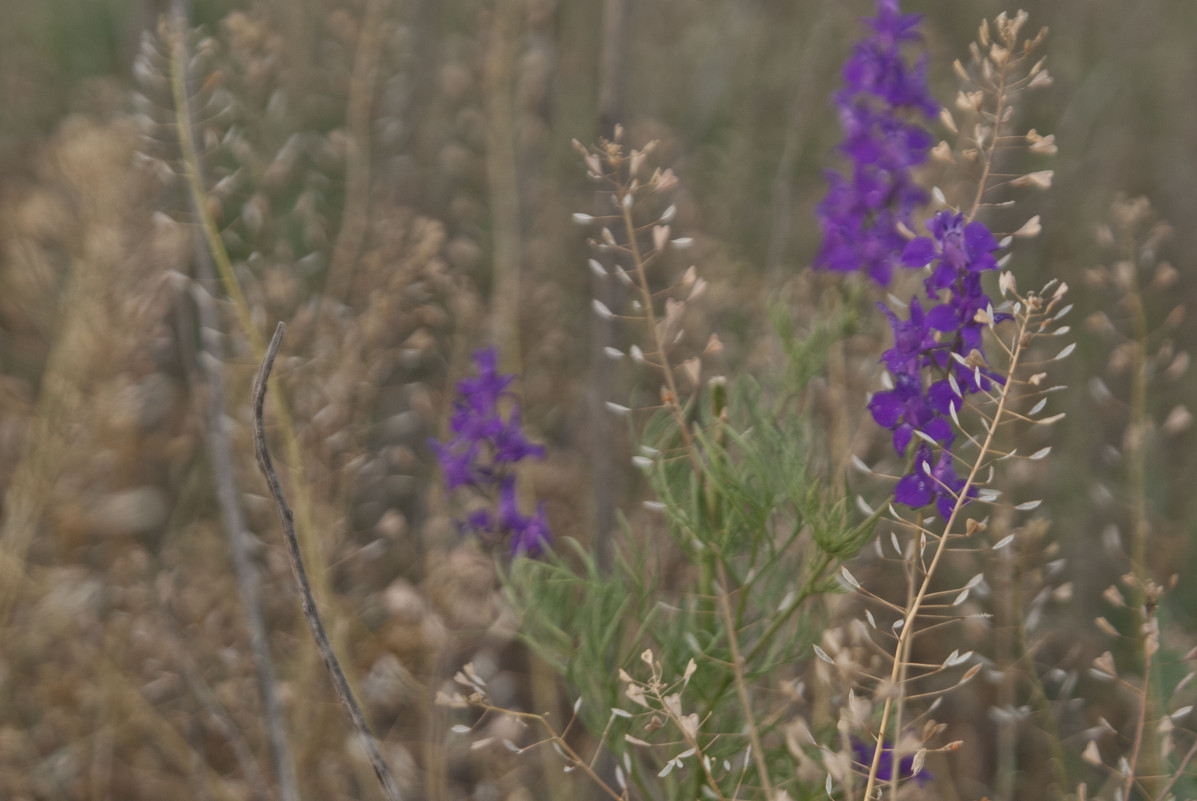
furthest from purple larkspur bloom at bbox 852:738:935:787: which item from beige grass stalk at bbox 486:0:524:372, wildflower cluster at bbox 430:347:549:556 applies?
beige grass stalk at bbox 486:0:524:372

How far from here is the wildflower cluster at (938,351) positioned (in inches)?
34.7

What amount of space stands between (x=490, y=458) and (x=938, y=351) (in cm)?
58

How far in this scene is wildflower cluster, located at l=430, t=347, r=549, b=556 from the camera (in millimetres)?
→ 1238

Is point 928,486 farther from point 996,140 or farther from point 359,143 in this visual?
point 359,143

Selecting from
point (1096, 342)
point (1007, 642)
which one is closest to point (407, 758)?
point (1007, 642)

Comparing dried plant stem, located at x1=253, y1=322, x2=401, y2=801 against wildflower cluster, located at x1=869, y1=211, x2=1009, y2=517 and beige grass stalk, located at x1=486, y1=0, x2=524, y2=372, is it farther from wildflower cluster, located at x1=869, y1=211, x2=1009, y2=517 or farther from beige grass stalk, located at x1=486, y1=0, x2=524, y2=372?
beige grass stalk, located at x1=486, y1=0, x2=524, y2=372

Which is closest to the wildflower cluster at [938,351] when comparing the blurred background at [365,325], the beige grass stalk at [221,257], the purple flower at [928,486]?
the purple flower at [928,486]

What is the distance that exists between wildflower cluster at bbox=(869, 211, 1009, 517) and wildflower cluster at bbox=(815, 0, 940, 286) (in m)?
0.30

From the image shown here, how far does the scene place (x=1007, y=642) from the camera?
1.79 m

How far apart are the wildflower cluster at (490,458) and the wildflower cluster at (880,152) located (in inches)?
17.2

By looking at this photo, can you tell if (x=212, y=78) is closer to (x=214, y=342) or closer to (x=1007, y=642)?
(x=214, y=342)

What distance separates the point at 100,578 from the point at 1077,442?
92.3 inches

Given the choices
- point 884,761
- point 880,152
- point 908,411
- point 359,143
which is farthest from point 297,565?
point 359,143

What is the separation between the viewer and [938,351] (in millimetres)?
930
